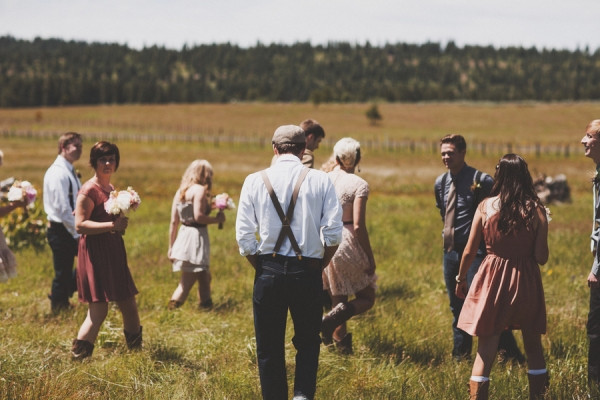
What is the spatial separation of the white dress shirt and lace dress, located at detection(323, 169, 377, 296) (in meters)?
3.21

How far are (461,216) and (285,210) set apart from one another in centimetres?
234

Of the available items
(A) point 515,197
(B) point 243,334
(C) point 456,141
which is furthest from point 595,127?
(B) point 243,334

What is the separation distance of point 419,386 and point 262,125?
104604 mm

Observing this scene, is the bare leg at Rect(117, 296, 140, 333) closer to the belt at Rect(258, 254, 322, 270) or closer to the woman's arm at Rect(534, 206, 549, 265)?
the belt at Rect(258, 254, 322, 270)

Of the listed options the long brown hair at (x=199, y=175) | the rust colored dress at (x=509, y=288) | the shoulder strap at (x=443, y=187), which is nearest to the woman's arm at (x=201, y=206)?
the long brown hair at (x=199, y=175)

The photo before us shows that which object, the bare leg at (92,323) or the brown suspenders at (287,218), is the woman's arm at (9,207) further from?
the brown suspenders at (287,218)

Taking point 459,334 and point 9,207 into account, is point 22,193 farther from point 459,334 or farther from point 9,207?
point 459,334

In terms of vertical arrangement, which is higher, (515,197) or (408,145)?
(515,197)

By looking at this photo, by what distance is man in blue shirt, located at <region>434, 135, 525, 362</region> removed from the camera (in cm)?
589

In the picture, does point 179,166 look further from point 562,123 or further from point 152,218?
point 562,123

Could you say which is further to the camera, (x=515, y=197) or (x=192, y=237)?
(x=192, y=237)

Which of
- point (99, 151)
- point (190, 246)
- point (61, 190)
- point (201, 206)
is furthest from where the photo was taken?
point (190, 246)

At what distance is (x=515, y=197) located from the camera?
4598mm

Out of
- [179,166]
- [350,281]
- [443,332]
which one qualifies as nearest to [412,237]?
[443,332]
